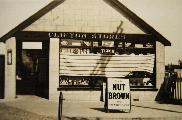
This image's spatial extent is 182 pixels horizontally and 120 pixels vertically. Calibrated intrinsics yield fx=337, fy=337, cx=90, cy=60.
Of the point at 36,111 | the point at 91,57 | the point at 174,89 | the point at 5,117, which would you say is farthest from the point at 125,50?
the point at 5,117

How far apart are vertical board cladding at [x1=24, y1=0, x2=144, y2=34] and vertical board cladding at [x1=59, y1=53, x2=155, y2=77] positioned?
4.14 ft

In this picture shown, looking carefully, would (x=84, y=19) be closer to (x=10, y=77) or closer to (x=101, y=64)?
(x=101, y=64)

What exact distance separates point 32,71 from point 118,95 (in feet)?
28.8

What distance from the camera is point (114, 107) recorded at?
12648mm

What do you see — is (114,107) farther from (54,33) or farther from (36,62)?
(36,62)

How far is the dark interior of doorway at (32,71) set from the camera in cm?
1881

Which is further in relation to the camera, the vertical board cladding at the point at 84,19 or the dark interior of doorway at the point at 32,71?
the dark interior of doorway at the point at 32,71

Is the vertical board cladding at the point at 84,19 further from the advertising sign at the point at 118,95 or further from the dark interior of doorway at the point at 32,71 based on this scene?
the advertising sign at the point at 118,95

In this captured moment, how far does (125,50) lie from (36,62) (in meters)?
6.32

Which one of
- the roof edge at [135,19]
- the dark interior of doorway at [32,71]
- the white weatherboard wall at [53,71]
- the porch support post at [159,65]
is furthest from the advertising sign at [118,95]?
the dark interior of doorway at [32,71]

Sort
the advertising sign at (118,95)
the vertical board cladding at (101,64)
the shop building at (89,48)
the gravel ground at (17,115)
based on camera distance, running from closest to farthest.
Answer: the gravel ground at (17,115) < the advertising sign at (118,95) < the shop building at (89,48) < the vertical board cladding at (101,64)

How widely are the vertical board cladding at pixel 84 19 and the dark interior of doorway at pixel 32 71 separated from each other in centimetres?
273

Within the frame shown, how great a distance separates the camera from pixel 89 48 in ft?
52.9

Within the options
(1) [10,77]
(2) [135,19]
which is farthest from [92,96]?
(2) [135,19]
